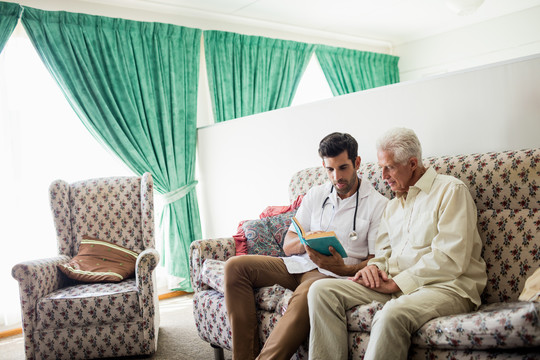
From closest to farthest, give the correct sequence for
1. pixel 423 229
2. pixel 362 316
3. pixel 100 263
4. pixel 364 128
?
pixel 362 316
pixel 423 229
pixel 364 128
pixel 100 263

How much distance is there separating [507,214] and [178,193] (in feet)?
10.1

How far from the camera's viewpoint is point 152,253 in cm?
317

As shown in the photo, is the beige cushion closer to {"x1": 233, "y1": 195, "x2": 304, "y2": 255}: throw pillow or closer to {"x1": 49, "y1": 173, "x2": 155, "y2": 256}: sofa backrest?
{"x1": 233, "y1": 195, "x2": 304, "y2": 255}: throw pillow

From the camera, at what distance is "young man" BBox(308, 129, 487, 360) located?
1.87m

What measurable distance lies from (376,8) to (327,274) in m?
3.77

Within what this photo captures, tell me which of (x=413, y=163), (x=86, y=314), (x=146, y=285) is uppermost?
(x=413, y=163)

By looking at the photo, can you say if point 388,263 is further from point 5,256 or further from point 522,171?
point 5,256

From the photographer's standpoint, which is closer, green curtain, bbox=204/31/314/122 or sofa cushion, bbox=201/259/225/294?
sofa cushion, bbox=201/259/225/294

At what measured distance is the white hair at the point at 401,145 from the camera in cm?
225

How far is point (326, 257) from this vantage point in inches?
92.4

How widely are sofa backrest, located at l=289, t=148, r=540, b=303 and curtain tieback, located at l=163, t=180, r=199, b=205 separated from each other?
2863 mm

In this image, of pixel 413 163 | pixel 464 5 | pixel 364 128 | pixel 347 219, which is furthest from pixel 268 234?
pixel 464 5

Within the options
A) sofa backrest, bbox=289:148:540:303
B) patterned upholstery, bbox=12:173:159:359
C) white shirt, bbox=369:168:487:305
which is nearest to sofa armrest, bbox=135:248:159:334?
patterned upholstery, bbox=12:173:159:359

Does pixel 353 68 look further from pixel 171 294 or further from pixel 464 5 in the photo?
pixel 171 294
